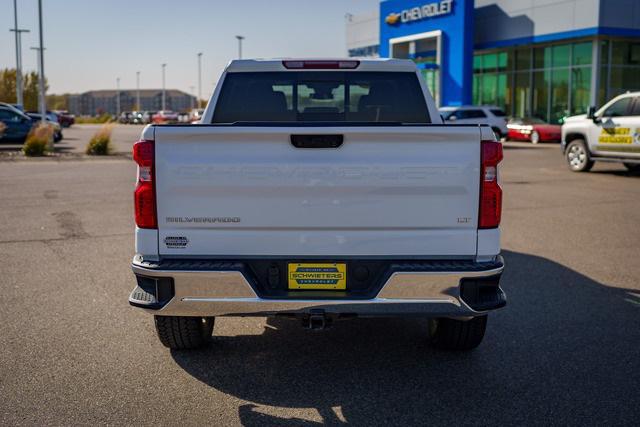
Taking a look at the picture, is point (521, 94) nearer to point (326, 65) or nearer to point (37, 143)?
point (37, 143)

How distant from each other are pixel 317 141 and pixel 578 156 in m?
16.1

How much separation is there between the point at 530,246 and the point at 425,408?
539 centimetres

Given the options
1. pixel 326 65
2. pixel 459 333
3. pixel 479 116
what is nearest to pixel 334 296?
pixel 459 333

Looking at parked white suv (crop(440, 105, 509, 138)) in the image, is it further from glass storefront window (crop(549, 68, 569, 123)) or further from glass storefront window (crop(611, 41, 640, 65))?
glass storefront window (crop(611, 41, 640, 65))

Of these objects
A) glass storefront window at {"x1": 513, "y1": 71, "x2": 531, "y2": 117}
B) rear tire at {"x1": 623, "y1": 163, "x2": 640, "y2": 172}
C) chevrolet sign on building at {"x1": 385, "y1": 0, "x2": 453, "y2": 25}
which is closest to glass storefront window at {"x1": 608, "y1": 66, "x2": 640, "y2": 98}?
glass storefront window at {"x1": 513, "y1": 71, "x2": 531, "y2": 117}

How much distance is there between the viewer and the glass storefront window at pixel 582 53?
119 feet

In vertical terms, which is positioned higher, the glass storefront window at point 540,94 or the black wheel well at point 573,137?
the glass storefront window at point 540,94

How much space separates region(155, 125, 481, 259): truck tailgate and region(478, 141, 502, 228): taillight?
0.13ft

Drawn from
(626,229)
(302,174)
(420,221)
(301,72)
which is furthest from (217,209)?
(626,229)

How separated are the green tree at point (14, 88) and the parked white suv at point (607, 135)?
7722cm

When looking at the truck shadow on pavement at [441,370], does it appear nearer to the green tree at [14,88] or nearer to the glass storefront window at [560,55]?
the glass storefront window at [560,55]

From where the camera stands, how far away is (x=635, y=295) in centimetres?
659

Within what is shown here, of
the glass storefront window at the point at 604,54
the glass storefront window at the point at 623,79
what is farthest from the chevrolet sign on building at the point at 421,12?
the glass storefront window at the point at 623,79

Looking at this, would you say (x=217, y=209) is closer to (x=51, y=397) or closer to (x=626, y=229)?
(x=51, y=397)
